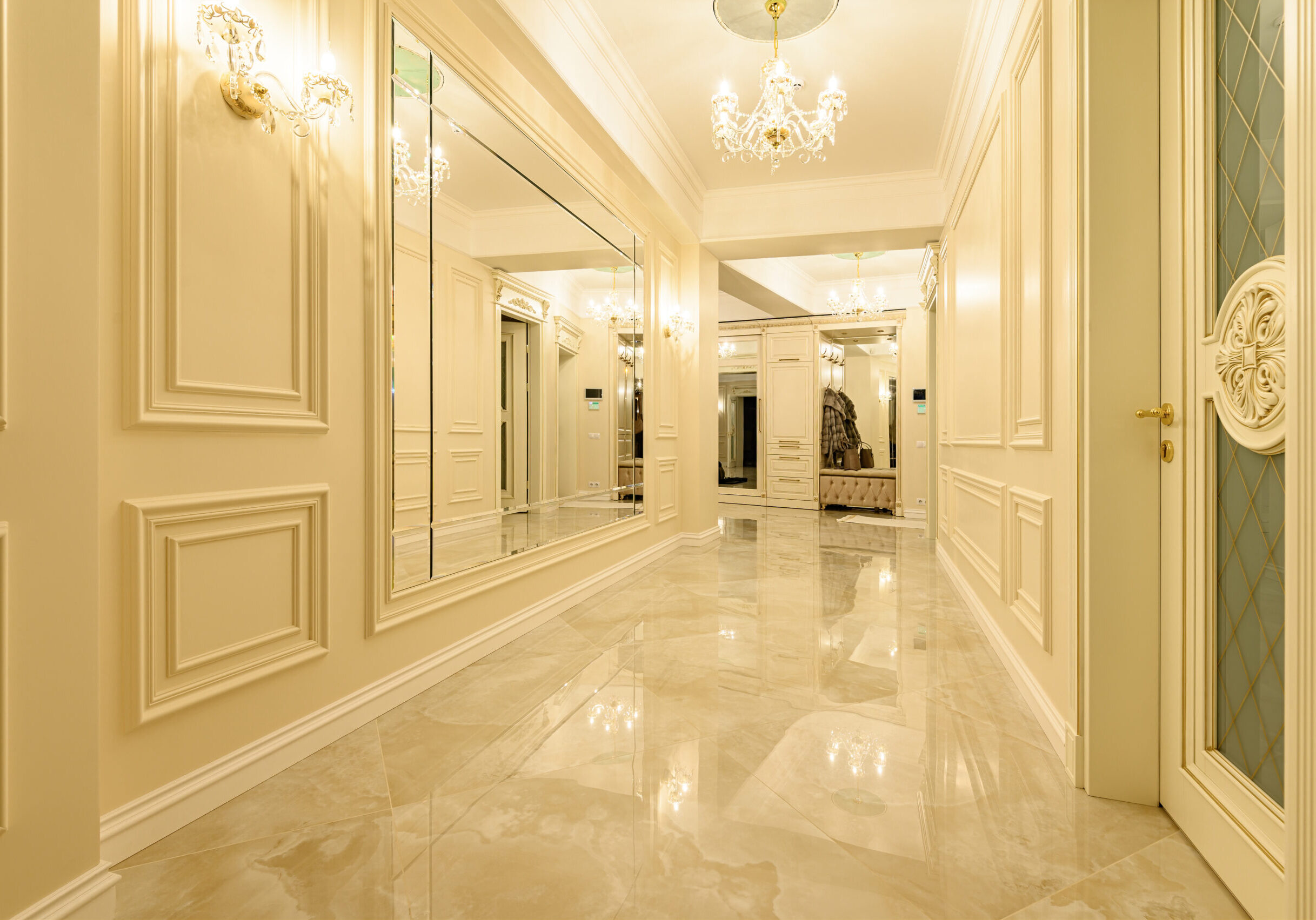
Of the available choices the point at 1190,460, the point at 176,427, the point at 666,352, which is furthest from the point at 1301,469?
the point at 666,352

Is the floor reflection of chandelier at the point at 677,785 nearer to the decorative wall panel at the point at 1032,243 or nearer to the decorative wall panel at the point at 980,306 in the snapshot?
the decorative wall panel at the point at 1032,243

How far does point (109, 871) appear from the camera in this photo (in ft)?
4.74

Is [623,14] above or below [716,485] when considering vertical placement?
above

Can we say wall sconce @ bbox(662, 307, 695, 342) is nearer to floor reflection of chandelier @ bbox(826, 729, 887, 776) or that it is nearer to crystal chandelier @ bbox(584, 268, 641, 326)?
crystal chandelier @ bbox(584, 268, 641, 326)

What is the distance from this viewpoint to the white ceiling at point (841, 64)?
3594 millimetres

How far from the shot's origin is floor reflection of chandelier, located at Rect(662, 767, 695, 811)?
1825mm

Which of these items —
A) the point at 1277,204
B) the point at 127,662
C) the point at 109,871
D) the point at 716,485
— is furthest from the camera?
the point at 716,485

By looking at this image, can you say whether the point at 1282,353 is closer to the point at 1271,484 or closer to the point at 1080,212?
the point at 1271,484

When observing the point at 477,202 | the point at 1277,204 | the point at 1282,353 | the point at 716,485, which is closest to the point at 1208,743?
the point at 1282,353

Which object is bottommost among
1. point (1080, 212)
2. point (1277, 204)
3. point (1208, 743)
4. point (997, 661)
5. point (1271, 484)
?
point (997, 661)

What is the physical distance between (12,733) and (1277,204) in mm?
2680

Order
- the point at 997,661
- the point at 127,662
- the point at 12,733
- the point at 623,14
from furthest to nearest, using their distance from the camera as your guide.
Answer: the point at 623,14, the point at 997,661, the point at 127,662, the point at 12,733

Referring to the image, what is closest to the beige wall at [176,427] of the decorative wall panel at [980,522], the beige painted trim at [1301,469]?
the beige painted trim at [1301,469]

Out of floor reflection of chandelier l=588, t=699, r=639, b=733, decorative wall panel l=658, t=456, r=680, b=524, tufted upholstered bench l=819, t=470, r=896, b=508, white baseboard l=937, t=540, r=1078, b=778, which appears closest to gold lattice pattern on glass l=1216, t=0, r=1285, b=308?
white baseboard l=937, t=540, r=1078, b=778
